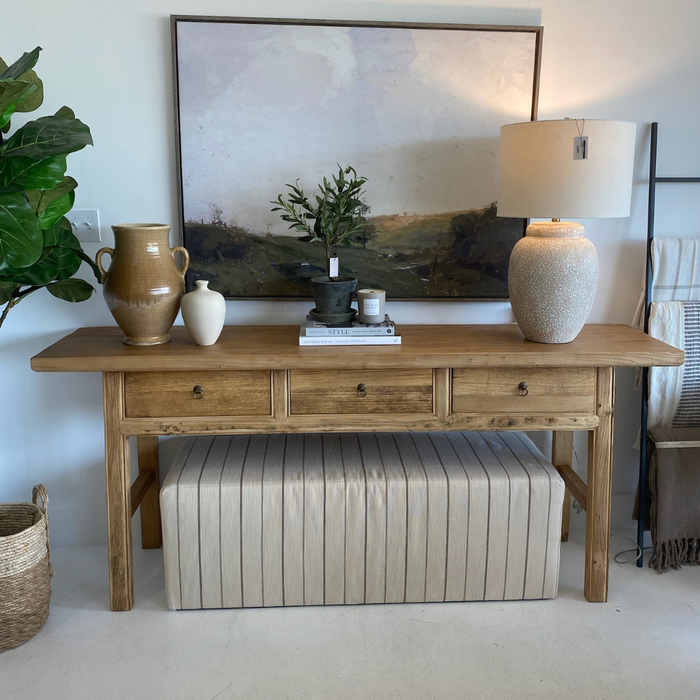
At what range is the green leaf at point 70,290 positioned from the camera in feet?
7.35

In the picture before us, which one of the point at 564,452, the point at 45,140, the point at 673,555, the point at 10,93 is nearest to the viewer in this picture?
the point at 10,93

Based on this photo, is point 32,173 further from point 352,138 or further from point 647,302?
point 647,302

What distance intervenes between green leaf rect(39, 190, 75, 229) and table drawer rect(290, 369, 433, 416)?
80cm

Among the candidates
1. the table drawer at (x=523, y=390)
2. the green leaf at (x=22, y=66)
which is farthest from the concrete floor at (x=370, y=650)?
the green leaf at (x=22, y=66)

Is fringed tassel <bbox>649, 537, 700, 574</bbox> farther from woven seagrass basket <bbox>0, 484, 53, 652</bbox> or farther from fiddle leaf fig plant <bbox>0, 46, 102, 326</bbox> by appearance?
fiddle leaf fig plant <bbox>0, 46, 102, 326</bbox>

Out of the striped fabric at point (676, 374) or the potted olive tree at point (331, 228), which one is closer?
the potted olive tree at point (331, 228)

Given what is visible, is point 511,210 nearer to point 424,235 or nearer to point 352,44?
point 424,235

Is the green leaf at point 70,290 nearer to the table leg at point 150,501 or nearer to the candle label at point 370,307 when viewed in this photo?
the table leg at point 150,501

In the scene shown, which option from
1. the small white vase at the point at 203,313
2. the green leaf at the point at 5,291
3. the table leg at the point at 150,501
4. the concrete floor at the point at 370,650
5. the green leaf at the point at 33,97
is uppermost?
the green leaf at the point at 33,97

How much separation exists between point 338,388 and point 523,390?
→ 53 cm

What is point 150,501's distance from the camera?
8.34 ft

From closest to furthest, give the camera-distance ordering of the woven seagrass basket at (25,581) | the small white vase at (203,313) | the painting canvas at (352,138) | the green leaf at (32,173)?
the green leaf at (32,173)
the woven seagrass basket at (25,581)
the small white vase at (203,313)
the painting canvas at (352,138)

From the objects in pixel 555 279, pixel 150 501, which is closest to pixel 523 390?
pixel 555 279

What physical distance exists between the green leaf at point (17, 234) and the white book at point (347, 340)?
753 millimetres
